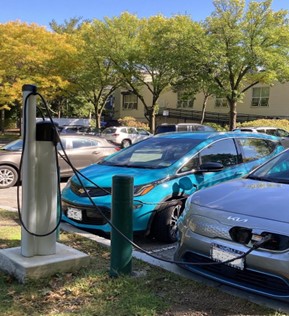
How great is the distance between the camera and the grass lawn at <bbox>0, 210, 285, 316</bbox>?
3.37 metres

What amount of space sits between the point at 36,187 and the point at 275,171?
261 cm

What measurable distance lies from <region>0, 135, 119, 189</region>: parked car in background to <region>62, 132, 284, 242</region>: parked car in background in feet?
13.9

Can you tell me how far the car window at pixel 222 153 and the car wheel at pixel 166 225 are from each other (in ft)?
3.49

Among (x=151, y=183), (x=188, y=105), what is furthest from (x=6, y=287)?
(x=188, y=105)

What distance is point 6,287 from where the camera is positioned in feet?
12.4

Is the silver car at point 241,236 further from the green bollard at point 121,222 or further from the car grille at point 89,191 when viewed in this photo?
the car grille at point 89,191

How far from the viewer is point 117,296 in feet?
11.9

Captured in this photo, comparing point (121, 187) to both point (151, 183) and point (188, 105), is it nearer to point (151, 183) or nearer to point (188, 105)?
point (151, 183)

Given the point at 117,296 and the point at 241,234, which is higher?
the point at 241,234

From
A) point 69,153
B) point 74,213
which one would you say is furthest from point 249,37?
point 74,213

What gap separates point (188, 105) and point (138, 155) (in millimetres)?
39028

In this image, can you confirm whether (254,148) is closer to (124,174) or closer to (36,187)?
(124,174)

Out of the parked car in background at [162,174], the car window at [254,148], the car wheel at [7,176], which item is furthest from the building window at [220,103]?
the parked car in background at [162,174]

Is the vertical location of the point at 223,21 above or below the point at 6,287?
above
